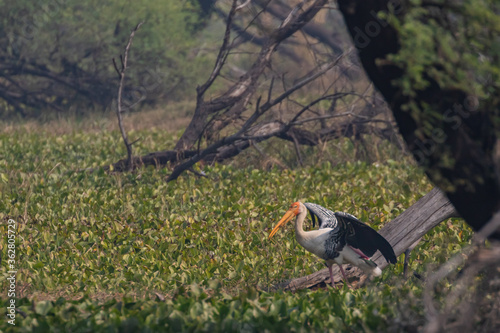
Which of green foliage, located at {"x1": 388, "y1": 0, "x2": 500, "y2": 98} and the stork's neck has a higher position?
green foliage, located at {"x1": 388, "y1": 0, "x2": 500, "y2": 98}

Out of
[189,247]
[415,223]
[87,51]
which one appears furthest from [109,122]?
[415,223]

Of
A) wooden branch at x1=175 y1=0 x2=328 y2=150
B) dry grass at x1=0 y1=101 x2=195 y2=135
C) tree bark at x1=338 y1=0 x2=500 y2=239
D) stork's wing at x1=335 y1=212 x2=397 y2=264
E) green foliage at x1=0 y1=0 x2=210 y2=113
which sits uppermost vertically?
green foliage at x1=0 y1=0 x2=210 y2=113

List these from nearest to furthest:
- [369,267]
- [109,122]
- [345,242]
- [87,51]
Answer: [345,242] < [369,267] < [109,122] < [87,51]

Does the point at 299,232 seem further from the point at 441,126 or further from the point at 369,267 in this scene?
the point at 441,126

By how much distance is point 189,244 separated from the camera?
23.0ft

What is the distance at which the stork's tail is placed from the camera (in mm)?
5578

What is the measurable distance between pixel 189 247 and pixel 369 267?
2.00 m

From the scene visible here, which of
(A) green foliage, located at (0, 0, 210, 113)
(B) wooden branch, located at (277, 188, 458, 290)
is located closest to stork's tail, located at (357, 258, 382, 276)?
(B) wooden branch, located at (277, 188, 458, 290)

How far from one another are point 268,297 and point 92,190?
5.01 meters

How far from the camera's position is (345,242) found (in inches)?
217

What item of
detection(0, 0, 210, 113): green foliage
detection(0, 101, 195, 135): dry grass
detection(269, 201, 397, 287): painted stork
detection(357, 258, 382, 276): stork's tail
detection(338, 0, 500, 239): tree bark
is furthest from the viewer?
detection(0, 0, 210, 113): green foliage

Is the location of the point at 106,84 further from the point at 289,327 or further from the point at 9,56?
the point at 289,327

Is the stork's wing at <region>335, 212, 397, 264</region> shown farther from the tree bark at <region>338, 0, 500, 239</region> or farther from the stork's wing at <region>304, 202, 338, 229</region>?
the tree bark at <region>338, 0, 500, 239</region>

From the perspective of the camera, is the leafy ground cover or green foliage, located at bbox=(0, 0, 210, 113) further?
green foliage, located at bbox=(0, 0, 210, 113)
